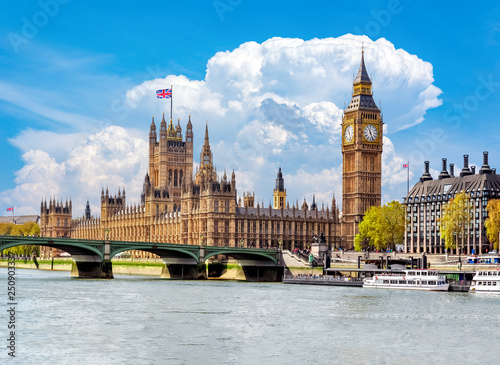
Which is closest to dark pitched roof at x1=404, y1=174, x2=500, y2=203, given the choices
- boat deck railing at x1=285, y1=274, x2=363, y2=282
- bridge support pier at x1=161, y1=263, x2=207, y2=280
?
boat deck railing at x1=285, y1=274, x2=363, y2=282

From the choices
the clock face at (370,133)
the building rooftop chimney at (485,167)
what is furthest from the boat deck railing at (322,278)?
the clock face at (370,133)

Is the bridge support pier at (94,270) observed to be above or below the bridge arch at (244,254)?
below

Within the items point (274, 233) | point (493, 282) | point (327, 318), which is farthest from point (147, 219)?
point (327, 318)

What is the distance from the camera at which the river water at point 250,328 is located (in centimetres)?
4025

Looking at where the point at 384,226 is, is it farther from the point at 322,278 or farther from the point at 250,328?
the point at 250,328

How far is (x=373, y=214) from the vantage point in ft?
413

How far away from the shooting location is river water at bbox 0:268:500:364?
1585 inches

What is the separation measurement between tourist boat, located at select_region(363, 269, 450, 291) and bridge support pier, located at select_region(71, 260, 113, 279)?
29.1 metres

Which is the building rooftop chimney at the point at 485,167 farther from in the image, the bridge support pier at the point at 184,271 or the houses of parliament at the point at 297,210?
the bridge support pier at the point at 184,271

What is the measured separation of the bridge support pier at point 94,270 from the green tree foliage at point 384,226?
3721 cm

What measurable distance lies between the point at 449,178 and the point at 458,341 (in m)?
89.8

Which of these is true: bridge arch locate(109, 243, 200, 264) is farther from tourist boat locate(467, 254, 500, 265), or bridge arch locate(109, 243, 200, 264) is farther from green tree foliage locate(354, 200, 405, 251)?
tourist boat locate(467, 254, 500, 265)

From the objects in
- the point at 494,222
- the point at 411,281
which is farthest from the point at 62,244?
the point at 494,222

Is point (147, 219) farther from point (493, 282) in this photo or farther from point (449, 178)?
point (493, 282)
